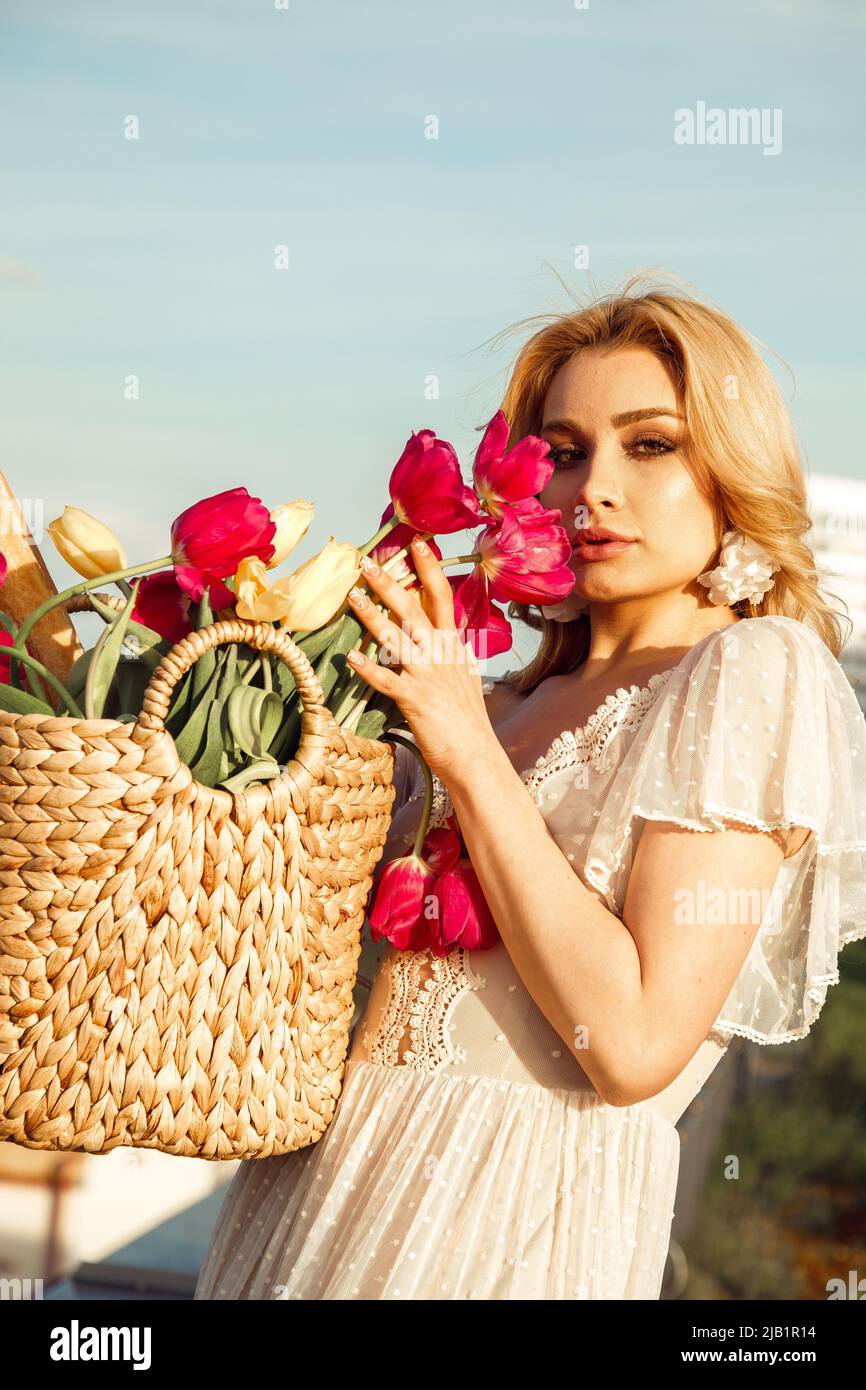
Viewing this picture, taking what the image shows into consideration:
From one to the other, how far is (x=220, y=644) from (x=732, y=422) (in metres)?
0.81

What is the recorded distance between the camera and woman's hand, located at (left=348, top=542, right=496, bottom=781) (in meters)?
1.19

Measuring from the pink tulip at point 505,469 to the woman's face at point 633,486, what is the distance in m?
0.33

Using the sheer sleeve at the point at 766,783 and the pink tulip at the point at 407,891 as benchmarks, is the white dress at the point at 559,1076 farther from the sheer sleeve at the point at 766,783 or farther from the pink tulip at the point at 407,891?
the pink tulip at the point at 407,891

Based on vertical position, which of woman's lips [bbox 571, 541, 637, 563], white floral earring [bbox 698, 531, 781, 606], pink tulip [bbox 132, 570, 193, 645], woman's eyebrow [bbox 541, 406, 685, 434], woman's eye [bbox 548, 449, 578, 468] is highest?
woman's eyebrow [bbox 541, 406, 685, 434]

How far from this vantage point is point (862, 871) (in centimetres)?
150

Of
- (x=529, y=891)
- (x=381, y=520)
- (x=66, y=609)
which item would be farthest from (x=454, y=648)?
(x=66, y=609)

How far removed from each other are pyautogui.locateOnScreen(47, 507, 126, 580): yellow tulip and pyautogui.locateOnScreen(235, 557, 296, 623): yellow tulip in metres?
0.11

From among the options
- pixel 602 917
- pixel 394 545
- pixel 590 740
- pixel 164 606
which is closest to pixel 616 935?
pixel 602 917

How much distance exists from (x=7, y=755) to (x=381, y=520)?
A: 0.44 m

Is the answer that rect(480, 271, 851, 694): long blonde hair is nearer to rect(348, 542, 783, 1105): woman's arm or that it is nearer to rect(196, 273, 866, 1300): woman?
rect(196, 273, 866, 1300): woman

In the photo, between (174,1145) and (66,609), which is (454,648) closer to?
(66,609)

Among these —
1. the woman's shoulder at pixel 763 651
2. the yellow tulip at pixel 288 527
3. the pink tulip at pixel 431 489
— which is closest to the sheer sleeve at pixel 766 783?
the woman's shoulder at pixel 763 651

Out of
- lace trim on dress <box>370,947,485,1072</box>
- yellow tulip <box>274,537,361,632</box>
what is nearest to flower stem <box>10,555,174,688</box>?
yellow tulip <box>274,537,361,632</box>

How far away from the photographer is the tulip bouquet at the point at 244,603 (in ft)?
3.45
